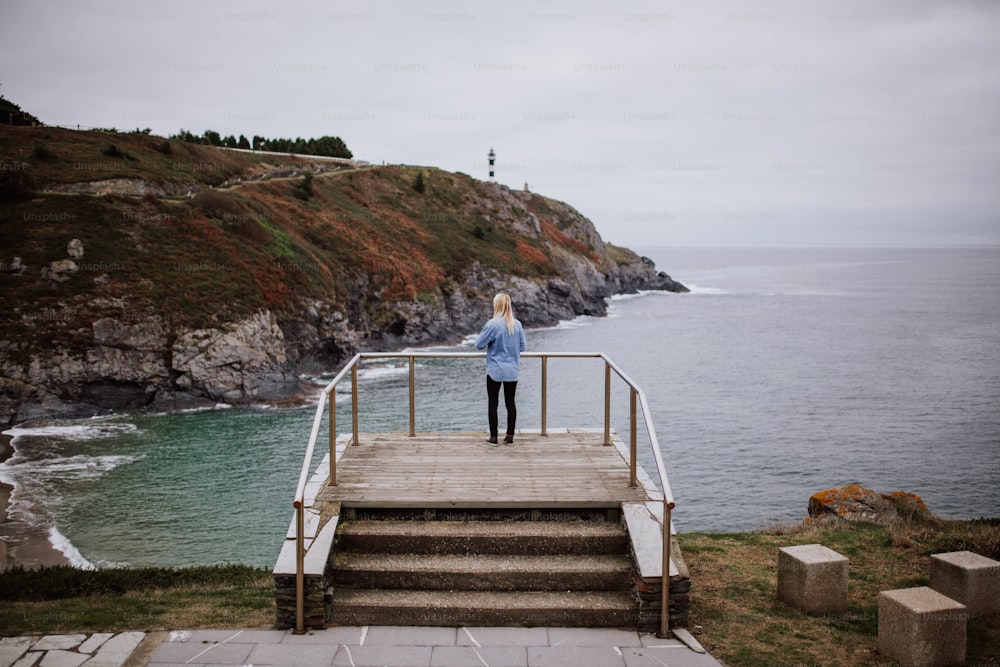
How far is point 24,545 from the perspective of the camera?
66.7 feet

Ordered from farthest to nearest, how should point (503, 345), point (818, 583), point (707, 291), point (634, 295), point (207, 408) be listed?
point (707, 291) → point (634, 295) → point (207, 408) → point (503, 345) → point (818, 583)

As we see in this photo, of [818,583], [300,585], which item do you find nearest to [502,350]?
[300,585]

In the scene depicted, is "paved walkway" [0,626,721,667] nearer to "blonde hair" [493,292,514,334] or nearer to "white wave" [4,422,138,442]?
"blonde hair" [493,292,514,334]

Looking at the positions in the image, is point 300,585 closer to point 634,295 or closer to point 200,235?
point 200,235

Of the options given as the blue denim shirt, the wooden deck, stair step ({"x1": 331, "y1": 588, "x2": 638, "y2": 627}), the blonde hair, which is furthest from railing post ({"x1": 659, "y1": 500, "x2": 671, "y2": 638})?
the blonde hair

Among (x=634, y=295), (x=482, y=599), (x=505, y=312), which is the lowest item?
(x=482, y=599)

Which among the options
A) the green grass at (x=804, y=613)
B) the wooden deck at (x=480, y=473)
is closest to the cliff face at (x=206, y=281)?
the wooden deck at (x=480, y=473)

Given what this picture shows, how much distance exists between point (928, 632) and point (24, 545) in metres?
22.2

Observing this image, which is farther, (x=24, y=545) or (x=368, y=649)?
(x=24, y=545)

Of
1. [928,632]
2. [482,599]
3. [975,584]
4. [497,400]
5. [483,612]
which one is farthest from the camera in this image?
[497,400]

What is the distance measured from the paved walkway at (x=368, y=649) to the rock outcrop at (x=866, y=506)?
316 inches

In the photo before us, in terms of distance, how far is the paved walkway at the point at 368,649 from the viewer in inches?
247

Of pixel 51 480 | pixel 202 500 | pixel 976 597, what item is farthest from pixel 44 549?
pixel 976 597

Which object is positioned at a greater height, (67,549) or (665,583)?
(665,583)
